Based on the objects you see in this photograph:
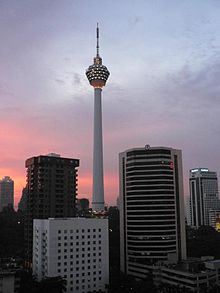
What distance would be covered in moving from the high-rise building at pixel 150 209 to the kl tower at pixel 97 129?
53291mm

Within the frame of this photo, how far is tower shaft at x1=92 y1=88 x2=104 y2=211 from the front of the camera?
168250 millimetres

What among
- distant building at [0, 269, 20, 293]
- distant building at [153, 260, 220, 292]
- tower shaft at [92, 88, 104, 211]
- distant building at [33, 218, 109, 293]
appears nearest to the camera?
distant building at [0, 269, 20, 293]

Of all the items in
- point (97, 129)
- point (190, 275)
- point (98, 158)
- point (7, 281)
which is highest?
point (97, 129)

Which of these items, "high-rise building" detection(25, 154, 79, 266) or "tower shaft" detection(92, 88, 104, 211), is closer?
"high-rise building" detection(25, 154, 79, 266)

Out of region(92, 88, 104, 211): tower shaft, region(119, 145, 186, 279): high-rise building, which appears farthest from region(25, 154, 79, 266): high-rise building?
region(92, 88, 104, 211): tower shaft

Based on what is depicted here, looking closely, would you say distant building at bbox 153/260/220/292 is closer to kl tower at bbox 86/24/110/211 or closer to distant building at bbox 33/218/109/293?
distant building at bbox 33/218/109/293

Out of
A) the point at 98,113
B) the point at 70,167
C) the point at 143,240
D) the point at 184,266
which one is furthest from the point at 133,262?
the point at 98,113

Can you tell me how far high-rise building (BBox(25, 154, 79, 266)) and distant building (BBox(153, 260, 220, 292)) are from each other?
4666cm

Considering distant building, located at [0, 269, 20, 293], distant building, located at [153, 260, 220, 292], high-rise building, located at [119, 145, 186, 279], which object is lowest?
distant building, located at [153, 260, 220, 292]

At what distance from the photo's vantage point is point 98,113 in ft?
567

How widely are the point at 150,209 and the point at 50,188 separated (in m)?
38.0

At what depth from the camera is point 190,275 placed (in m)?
78.8

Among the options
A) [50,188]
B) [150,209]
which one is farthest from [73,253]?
[50,188]

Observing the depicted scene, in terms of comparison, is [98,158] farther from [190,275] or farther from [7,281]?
[7,281]
